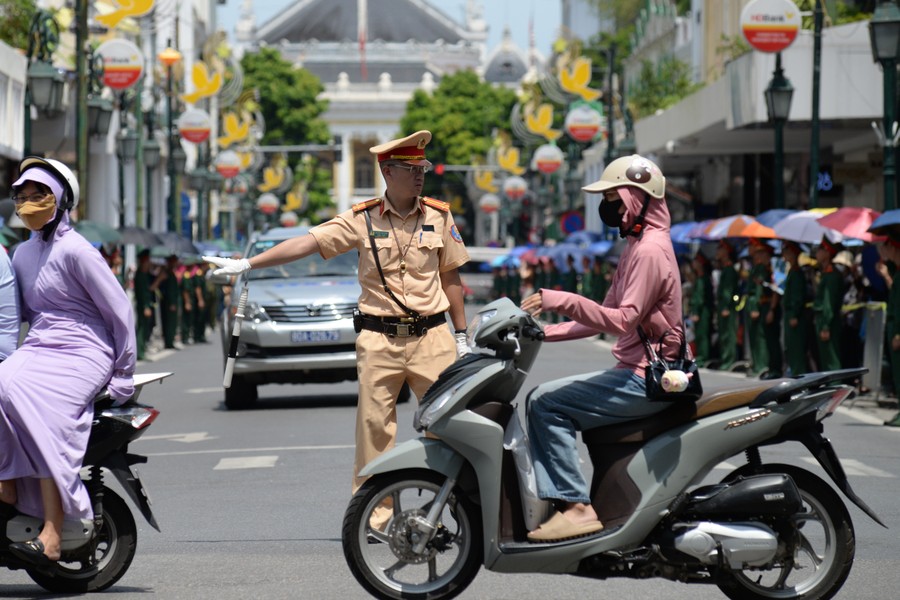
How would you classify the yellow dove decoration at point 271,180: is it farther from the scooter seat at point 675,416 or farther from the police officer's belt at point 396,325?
the scooter seat at point 675,416

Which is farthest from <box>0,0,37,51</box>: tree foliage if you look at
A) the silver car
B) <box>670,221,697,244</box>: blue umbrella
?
the silver car

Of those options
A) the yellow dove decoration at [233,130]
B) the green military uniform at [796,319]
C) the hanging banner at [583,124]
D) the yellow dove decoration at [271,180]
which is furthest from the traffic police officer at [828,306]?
the yellow dove decoration at [271,180]

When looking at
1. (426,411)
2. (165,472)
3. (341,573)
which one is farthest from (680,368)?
(165,472)

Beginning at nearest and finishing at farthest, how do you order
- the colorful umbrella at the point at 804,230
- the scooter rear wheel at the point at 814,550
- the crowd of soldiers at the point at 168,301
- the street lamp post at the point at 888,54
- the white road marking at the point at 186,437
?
1. the scooter rear wheel at the point at 814,550
2. the white road marking at the point at 186,437
3. the street lamp post at the point at 888,54
4. the colorful umbrella at the point at 804,230
5. the crowd of soldiers at the point at 168,301

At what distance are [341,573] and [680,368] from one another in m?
2.02

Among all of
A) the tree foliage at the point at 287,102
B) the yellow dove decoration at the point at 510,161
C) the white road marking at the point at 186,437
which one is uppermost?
the tree foliage at the point at 287,102

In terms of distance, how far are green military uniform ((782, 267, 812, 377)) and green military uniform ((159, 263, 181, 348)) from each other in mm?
14965

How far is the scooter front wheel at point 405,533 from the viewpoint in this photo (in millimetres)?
6902

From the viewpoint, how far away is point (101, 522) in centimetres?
748

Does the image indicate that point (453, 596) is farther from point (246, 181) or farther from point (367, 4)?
point (367, 4)

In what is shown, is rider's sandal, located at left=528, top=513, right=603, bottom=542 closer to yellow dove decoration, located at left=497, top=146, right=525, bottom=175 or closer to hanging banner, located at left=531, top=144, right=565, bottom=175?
hanging banner, located at left=531, top=144, right=565, bottom=175

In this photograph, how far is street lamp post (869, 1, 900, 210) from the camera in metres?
21.5

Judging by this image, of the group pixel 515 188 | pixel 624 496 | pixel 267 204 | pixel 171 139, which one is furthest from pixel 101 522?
pixel 267 204

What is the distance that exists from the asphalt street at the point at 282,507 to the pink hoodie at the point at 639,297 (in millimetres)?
1179
